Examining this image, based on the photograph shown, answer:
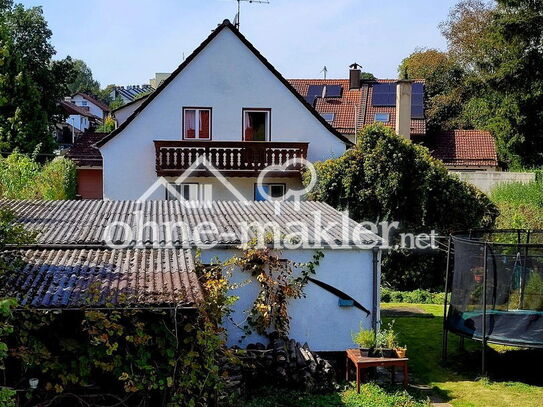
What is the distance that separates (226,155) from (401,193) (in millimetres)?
6455

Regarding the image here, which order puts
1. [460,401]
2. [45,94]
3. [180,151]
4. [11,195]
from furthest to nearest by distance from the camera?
[45,94] < [180,151] < [11,195] < [460,401]

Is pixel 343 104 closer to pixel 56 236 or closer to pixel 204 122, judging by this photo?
pixel 204 122

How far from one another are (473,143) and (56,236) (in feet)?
108

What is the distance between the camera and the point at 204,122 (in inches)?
986

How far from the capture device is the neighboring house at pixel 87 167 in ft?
102

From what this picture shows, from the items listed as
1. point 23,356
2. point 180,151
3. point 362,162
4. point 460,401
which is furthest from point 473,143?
point 23,356

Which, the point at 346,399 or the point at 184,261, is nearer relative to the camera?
the point at 184,261

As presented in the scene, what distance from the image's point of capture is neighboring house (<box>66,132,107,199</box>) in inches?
1219

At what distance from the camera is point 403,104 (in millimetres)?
31469

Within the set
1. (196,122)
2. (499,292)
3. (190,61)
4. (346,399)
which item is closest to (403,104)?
(196,122)

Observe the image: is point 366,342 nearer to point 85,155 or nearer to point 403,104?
point 403,104

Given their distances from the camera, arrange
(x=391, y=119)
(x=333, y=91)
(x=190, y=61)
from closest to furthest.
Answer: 1. (x=190, y=61)
2. (x=391, y=119)
3. (x=333, y=91)

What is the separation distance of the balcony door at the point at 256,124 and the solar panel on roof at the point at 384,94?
719 inches

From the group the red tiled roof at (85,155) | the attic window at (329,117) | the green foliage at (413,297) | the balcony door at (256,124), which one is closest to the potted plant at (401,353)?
the green foliage at (413,297)
